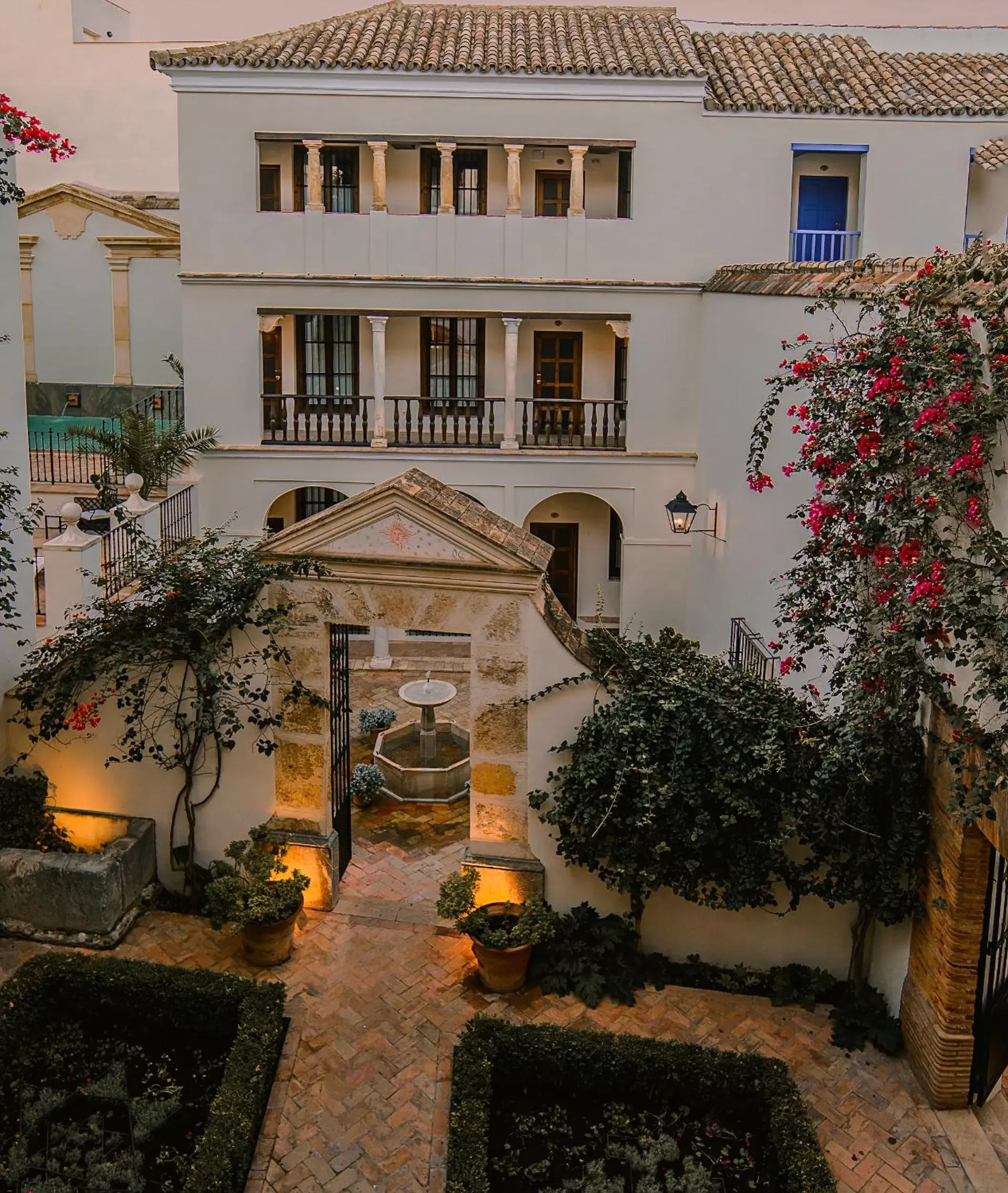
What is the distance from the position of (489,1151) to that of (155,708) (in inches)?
170

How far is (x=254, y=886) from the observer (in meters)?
8.39

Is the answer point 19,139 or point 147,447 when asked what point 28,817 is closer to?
point 19,139

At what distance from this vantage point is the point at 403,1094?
723cm

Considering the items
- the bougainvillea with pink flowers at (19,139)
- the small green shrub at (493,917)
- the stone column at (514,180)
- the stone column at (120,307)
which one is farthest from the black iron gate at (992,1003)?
the stone column at (120,307)

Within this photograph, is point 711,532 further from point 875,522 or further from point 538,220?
point 875,522

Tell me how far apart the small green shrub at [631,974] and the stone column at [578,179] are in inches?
475

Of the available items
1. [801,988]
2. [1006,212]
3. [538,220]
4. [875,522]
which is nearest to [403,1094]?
[801,988]

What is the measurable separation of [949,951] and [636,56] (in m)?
14.7

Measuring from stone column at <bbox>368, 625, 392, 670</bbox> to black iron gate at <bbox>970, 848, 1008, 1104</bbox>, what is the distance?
452 inches

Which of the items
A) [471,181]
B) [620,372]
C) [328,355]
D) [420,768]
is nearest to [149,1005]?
[420,768]

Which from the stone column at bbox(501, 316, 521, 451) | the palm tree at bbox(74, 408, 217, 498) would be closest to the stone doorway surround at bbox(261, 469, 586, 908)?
the palm tree at bbox(74, 408, 217, 498)

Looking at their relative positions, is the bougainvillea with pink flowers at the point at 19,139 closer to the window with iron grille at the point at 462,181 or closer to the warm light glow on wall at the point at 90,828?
the warm light glow on wall at the point at 90,828

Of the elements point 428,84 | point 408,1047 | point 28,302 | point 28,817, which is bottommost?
point 408,1047

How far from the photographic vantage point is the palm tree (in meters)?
15.5
